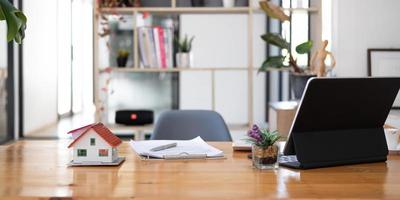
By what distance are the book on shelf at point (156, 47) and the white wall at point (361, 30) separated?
1281 millimetres

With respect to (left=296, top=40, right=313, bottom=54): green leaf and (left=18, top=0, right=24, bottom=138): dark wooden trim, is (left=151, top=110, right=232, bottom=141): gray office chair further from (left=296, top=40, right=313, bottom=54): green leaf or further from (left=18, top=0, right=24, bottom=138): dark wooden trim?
(left=18, top=0, right=24, bottom=138): dark wooden trim

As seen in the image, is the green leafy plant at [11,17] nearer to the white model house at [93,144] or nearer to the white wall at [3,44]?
the white model house at [93,144]

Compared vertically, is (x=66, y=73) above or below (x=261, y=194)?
above

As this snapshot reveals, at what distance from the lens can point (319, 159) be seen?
174cm

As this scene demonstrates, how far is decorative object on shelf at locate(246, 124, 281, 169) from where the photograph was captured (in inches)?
66.7

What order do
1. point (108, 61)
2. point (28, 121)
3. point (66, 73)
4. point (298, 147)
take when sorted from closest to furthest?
point (298, 147) < point (108, 61) < point (28, 121) < point (66, 73)

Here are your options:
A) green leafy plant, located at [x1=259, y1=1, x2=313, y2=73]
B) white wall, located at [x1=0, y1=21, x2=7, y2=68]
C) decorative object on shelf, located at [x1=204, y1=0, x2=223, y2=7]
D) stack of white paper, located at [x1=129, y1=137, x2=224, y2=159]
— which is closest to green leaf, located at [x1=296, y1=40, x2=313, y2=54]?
green leafy plant, located at [x1=259, y1=1, x2=313, y2=73]

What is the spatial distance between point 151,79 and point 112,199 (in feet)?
13.2

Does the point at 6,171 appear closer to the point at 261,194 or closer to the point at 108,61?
the point at 261,194

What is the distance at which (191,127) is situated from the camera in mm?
2885

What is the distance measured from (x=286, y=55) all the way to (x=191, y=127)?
1206mm

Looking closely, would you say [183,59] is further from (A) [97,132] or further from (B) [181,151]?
(A) [97,132]

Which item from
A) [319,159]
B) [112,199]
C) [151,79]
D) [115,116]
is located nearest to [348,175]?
[319,159]

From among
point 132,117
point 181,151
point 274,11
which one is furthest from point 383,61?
point 181,151
